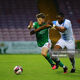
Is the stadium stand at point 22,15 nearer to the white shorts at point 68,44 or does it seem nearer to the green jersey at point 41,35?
the white shorts at point 68,44

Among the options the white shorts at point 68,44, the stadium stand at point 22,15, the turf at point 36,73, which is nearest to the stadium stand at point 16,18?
Result: the stadium stand at point 22,15

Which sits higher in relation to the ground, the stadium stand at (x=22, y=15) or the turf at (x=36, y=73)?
the stadium stand at (x=22, y=15)

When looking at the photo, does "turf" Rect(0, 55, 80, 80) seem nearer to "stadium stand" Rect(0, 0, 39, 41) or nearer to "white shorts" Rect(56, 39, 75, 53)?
"white shorts" Rect(56, 39, 75, 53)

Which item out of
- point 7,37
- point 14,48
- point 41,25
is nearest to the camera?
point 41,25

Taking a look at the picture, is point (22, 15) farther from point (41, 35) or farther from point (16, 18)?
point (41, 35)

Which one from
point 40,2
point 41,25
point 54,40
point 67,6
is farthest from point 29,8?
point 41,25

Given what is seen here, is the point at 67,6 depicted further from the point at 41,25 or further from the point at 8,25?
the point at 41,25

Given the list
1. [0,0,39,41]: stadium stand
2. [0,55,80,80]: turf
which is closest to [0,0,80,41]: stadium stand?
[0,0,39,41]: stadium stand

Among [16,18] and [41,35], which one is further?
[16,18]

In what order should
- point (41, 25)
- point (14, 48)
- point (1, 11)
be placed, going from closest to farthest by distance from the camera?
point (41, 25) → point (14, 48) → point (1, 11)

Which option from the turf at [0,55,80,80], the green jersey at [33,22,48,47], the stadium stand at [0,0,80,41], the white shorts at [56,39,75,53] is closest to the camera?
the turf at [0,55,80,80]

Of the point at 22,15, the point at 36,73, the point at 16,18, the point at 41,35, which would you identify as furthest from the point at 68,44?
the point at 22,15

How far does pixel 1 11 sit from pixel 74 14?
5.64 m

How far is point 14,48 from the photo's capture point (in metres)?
19.5
